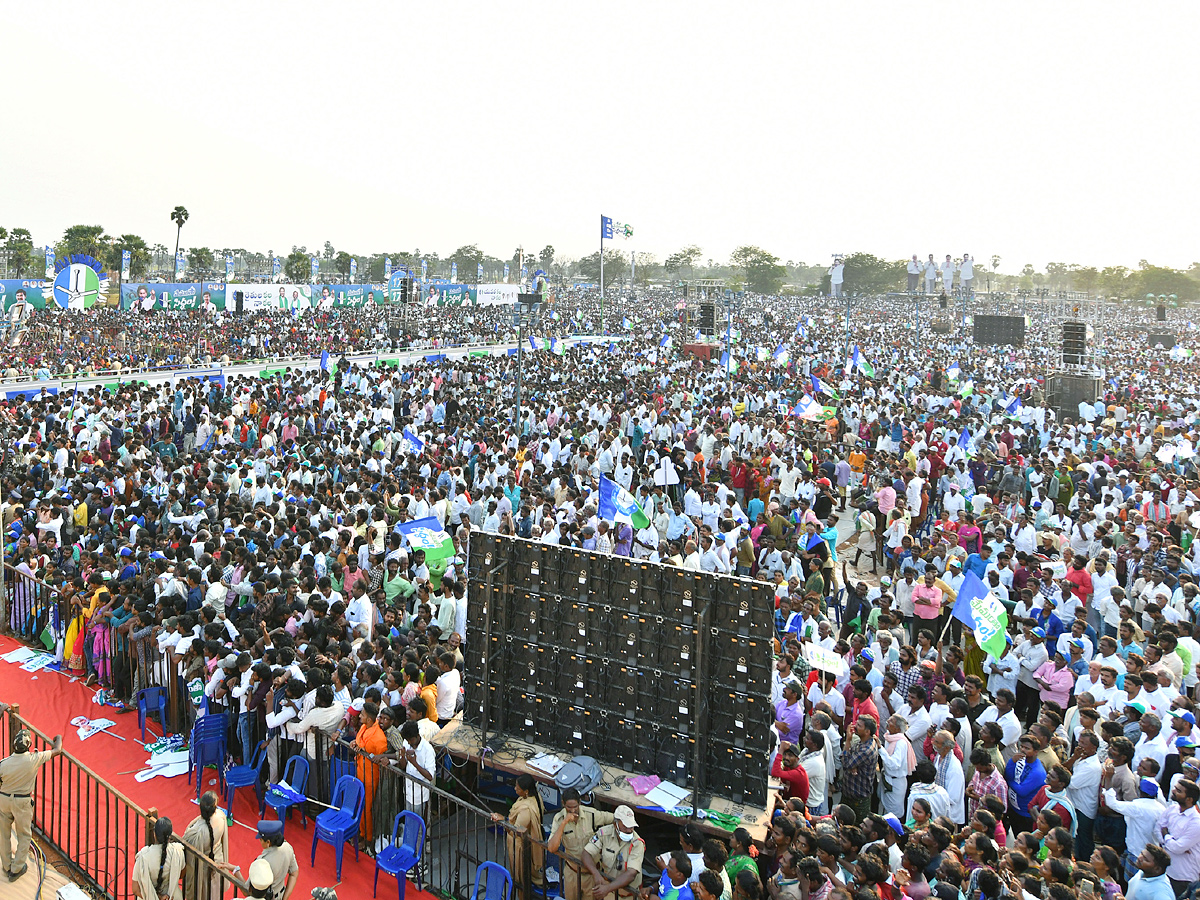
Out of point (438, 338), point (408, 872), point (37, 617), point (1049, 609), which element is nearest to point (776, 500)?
point (1049, 609)

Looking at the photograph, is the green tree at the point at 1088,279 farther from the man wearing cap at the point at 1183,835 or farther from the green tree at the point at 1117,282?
the man wearing cap at the point at 1183,835

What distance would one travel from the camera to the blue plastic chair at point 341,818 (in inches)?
273

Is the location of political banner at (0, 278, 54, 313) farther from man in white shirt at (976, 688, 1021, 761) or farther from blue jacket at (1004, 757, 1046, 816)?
blue jacket at (1004, 757, 1046, 816)

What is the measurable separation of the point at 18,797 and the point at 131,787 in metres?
1.65

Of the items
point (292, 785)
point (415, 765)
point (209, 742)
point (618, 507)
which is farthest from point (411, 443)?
point (415, 765)

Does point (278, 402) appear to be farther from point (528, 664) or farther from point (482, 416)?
point (528, 664)

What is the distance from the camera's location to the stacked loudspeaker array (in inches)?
275

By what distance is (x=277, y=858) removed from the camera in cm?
563

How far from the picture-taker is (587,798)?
704 centimetres

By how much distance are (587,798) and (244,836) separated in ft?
10.0

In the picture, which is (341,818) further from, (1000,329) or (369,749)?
(1000,329)

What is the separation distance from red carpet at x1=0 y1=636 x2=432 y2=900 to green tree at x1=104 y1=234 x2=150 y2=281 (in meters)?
63.9

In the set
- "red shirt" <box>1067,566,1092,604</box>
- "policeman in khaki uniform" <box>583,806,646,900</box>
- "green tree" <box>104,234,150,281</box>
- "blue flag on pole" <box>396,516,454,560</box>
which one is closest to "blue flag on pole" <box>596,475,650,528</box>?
"blue flag on pole" <box>396,516,454,560</box>

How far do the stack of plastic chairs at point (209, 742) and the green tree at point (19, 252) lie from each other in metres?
67.5
